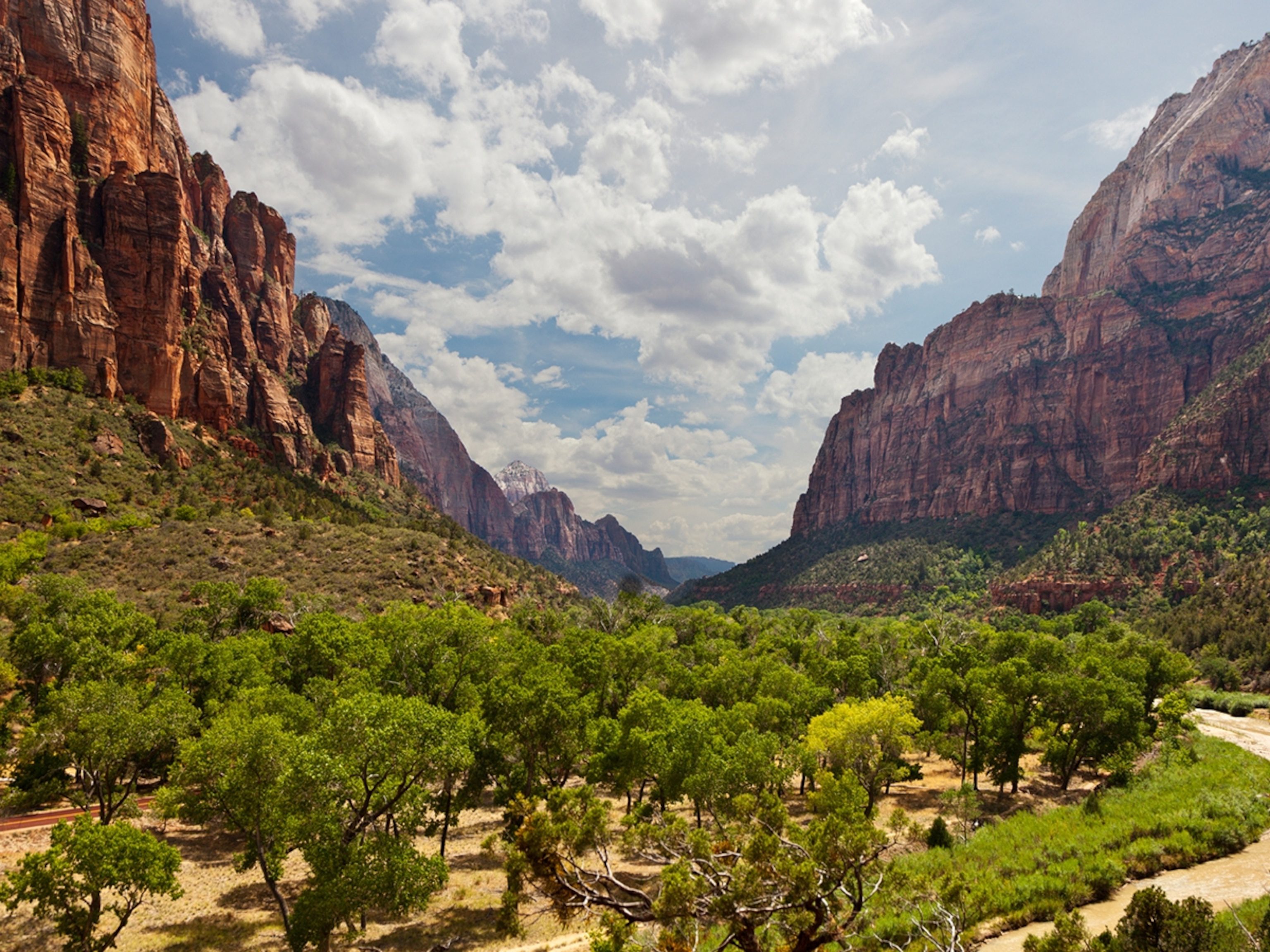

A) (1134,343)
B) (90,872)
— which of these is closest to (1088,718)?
(90,872)

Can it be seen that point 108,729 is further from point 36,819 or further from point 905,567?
point 905,567

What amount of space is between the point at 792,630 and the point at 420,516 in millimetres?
87095

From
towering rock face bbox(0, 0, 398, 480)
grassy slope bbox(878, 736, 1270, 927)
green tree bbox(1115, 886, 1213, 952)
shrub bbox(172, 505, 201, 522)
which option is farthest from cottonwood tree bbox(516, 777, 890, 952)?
towering rock face bbox(0, 0, 398, 480)

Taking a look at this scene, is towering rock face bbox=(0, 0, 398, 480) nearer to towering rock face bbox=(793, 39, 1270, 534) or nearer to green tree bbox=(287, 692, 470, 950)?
green tree bbox=(287, 692, 470, 950)

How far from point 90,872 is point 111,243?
356 feet

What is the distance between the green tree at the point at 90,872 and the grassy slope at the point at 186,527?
139ft

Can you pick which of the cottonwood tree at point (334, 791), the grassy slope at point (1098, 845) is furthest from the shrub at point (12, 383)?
the grassy slope at point (1098, 845)

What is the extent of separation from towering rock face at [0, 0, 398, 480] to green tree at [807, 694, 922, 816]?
97.5 meters

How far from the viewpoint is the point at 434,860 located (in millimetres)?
18578

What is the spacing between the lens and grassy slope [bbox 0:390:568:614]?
57.8m

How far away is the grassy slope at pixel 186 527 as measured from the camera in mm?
57812

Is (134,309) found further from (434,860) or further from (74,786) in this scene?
(434,860)

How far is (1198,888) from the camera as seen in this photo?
2205cm

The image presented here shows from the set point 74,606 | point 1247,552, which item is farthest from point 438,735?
point 1247,552
